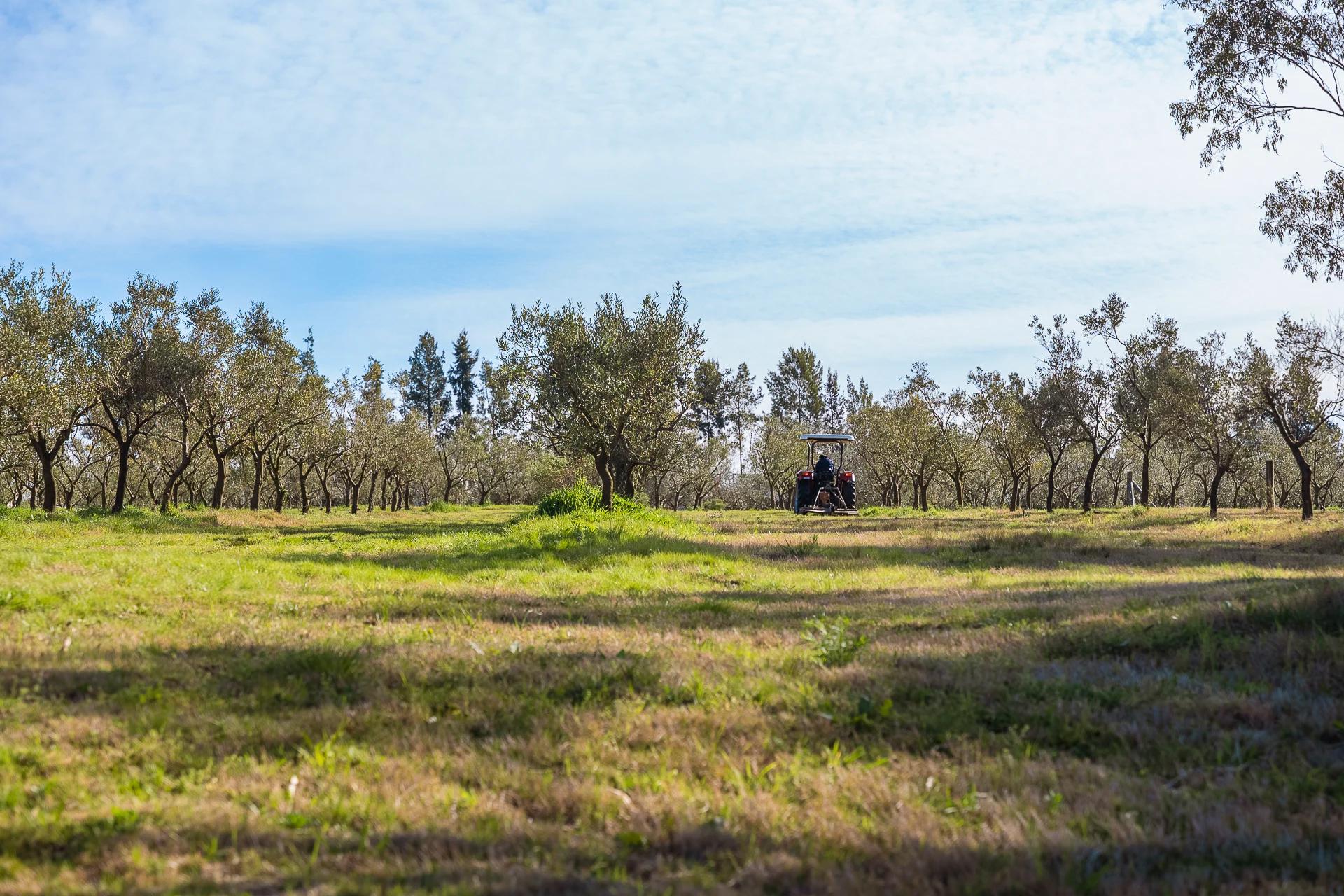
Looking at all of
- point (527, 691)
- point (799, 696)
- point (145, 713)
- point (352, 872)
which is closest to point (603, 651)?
point (527, 691)

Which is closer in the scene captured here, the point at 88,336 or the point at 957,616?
the point at 957,616

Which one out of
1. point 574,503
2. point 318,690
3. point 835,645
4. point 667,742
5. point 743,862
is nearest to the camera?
point 743,862

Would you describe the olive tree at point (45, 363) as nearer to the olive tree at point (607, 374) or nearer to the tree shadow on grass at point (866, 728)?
the olive tree at point (607, 374)

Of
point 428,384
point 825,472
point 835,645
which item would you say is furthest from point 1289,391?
point 428,384

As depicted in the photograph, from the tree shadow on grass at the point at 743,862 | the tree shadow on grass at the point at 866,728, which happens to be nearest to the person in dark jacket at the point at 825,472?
the tree shadow on grass at the point at 866,728

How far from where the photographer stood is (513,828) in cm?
414

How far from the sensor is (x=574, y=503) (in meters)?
26.7

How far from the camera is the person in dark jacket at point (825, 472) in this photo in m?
34.9

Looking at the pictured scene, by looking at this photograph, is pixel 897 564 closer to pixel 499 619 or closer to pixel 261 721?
pixel 499 619

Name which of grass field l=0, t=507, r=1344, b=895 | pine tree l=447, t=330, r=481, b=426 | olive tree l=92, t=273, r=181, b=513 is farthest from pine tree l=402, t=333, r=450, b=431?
grass field l=0, t=507, r=1344, b=895

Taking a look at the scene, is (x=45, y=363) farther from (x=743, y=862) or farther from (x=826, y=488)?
(x=743, y=862)

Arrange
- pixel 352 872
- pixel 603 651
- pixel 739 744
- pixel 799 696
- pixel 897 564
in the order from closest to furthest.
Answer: pixel 352 872, pixel 739 744, pixel 799 696, pixel 603 651, pixel 897 564

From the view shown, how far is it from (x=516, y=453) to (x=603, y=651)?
80.5m

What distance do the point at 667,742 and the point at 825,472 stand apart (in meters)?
30.3
